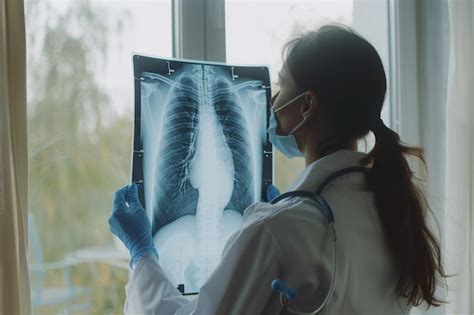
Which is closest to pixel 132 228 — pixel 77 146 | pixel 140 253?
pixel 140 253

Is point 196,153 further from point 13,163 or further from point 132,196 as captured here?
point 13,163

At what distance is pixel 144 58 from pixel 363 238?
68 centimetres

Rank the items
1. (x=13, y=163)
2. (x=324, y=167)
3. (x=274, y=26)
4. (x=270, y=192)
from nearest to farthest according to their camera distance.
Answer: (x=324, y=167)
(x=13, y=163)
(x=270, y=192)
(x=274, y=26)

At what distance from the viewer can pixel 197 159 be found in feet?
5.37

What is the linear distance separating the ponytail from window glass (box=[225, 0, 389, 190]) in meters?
0.70

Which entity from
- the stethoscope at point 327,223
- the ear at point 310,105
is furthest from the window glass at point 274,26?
the stethoscope at point 327,223

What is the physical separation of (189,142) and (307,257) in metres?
0.58

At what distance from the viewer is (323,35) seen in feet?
4.29

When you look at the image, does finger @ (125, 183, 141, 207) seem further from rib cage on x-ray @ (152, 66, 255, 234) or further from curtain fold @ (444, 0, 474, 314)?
curtain fold @ (444, 0, 474, 314)

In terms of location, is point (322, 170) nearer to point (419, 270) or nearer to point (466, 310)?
point (419, 270)

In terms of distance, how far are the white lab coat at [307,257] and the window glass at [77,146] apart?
0.55 m

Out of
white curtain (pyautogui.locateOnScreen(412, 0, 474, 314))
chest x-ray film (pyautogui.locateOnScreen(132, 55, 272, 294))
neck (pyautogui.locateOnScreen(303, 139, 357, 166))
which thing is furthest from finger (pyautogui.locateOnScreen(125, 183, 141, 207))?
white curtain (pyautogui.locateOnScreen(412, 0, 474, 314))

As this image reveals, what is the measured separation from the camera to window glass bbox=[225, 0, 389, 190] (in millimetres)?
2051

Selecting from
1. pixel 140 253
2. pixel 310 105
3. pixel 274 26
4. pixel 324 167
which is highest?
pixel 274 26
